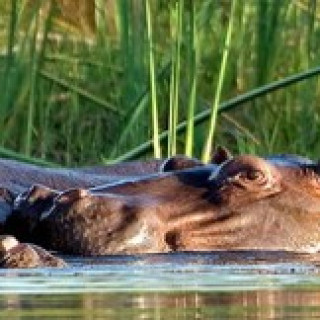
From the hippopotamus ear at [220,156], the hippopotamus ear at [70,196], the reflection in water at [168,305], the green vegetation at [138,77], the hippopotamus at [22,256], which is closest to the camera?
the reflection in water at [168,305]

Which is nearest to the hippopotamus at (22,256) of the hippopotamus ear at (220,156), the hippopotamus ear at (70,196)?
the hippopotamus ear at (70,196)

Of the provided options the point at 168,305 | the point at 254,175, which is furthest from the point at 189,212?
the point at 168,305

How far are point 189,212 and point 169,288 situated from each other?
1.49 m

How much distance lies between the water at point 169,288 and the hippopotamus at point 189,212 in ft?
0.34

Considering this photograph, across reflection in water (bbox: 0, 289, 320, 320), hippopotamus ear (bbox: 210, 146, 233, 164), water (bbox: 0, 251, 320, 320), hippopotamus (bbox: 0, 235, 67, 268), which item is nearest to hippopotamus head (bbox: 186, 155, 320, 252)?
water (bbox: 0, 251, 320, 320)

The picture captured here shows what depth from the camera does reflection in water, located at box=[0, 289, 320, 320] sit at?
336 cm

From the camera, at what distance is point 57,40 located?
32.5ft

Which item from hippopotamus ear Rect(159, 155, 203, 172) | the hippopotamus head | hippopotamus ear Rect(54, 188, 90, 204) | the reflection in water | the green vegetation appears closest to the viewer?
the reflection in water

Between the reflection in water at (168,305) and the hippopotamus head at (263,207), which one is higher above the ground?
the reflection in water at (168,305)

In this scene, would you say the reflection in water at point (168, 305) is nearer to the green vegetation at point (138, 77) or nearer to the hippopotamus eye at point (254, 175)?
the hippopotamus eye at point (254, 175)

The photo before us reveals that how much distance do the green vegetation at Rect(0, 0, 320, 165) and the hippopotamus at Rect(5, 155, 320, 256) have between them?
2379mm

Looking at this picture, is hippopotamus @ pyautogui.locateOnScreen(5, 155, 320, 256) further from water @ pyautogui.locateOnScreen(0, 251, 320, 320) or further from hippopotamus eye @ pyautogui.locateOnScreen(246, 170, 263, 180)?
water @ pyautogui.locateOnScreen(0, 251, 320, 320)

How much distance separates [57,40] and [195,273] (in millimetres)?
5387

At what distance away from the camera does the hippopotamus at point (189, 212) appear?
5.27 meters
